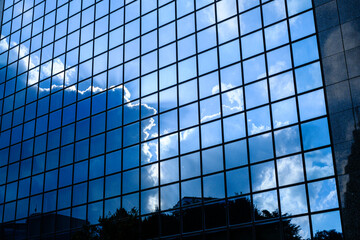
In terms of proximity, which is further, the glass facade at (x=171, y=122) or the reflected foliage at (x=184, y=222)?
the glass facade at (x=171, y=122)

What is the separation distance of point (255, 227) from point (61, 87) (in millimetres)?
24289

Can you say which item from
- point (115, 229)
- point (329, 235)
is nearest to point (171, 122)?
point (115, 229)

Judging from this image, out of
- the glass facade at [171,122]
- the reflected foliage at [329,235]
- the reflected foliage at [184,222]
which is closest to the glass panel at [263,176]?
the glass facade at [171,122]

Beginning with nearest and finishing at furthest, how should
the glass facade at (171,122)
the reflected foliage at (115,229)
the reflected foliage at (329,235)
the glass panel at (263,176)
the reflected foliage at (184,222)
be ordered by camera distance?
the reflected foliage at (329,235) < the reflected foliage at (184,222) < the glass facade at (171,122) < the glass panel at (263,176) < the reflected foliage at (115,229)

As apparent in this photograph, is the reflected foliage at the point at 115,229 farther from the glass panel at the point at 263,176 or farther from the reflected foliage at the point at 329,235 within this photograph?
the reflected foliage at the point at 329,235

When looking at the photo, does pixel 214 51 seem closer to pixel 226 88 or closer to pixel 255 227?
pixel 226 88

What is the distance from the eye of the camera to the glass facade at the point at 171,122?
30969mm

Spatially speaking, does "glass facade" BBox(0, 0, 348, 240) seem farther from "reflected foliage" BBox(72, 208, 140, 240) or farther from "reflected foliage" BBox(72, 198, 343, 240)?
"reflected foliage" BBox(72, 208, 140, 240)

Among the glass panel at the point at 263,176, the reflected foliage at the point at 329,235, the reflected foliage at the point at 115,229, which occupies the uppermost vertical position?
the glass panel at the point at 263,176

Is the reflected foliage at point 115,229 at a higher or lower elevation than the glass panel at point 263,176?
lower

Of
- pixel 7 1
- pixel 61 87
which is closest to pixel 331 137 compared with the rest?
pixel 61 87

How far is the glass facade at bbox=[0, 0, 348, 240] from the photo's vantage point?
3097cm

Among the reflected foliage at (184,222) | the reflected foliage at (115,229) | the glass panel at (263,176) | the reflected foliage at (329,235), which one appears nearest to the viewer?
the reflected foliage at (329,235)

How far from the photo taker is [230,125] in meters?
34.4
